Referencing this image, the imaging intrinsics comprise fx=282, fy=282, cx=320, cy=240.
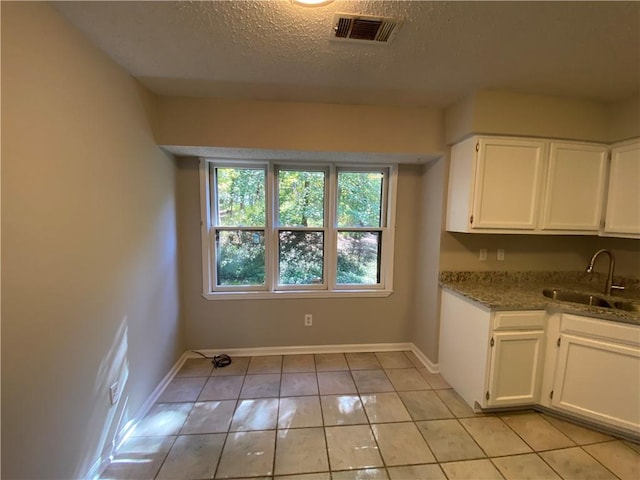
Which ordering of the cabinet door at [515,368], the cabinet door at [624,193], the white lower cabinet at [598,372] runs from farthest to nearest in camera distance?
the cabinet door at [624,193] < the cabinet door at [515,368] < the white lower cabinet at [598,372]

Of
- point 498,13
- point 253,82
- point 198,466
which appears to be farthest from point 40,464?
point 498,13

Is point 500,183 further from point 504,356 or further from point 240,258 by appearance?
point 240,258

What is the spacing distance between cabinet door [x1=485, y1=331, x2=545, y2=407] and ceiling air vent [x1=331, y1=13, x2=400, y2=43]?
78.5 inches

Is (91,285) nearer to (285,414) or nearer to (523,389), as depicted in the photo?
(285,414)

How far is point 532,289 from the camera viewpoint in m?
2.38

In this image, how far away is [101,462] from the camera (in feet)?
5.15

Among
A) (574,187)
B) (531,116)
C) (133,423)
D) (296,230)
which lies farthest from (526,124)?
(133,423)

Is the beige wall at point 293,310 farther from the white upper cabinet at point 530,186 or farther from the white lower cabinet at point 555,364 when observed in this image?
the white lower cabinet at point 555,364

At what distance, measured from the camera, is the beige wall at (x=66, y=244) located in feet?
3.57

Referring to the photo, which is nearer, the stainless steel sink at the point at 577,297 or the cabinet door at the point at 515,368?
the cabinet door at the point at 515,368

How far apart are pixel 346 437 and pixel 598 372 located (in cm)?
172

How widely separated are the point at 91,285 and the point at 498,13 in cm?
239

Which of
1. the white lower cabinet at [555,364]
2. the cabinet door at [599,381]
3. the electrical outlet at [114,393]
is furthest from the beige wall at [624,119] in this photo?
the electrical outlet at [114,393]

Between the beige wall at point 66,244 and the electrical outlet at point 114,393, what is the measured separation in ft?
0.14
